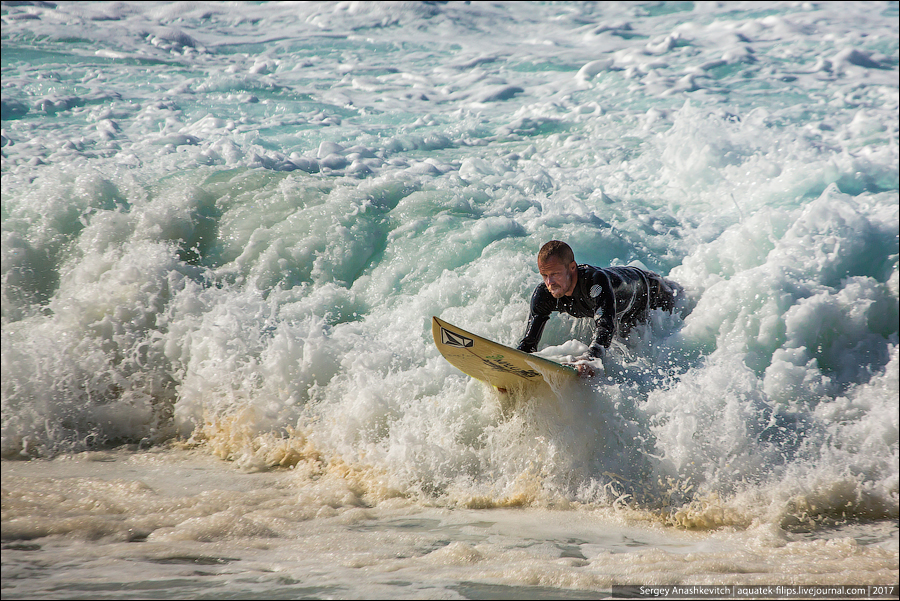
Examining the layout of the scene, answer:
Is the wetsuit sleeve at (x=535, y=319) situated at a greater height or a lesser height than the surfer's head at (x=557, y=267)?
lesser

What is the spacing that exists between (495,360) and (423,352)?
97 cm

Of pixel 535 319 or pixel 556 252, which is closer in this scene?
pixel 556 252

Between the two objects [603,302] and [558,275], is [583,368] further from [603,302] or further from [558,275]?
[558,275]

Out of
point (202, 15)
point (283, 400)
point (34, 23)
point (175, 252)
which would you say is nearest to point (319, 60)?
point (202, 15)

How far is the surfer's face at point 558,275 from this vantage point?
393 cm

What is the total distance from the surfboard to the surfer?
0.80 feet

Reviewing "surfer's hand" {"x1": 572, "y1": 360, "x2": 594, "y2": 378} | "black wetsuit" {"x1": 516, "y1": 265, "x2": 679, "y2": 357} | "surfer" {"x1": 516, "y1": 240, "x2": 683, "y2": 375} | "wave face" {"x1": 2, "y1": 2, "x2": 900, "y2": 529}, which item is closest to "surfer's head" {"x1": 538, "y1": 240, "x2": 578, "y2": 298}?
"surfer" {"x1": 516, "y1": 240, "x2": 683, "y2": 375}

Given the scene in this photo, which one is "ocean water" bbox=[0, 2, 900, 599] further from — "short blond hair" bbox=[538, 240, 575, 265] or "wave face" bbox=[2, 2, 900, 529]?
"short blond hair" bbox=[538, 240, 575, 265]

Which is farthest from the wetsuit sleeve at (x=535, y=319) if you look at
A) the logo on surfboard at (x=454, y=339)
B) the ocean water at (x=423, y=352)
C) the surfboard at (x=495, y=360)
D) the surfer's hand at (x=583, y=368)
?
the logo on surfboard at (x=454, y=339)

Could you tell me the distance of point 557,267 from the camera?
3938 mm

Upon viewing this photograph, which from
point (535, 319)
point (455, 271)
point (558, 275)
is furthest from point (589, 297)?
point (455, 271)

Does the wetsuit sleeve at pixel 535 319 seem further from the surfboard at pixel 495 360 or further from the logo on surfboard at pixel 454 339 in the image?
the logo on surfboard at pixel 454 339

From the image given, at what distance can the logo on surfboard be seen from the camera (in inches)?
153

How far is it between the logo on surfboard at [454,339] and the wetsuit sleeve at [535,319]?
1.79 ft
